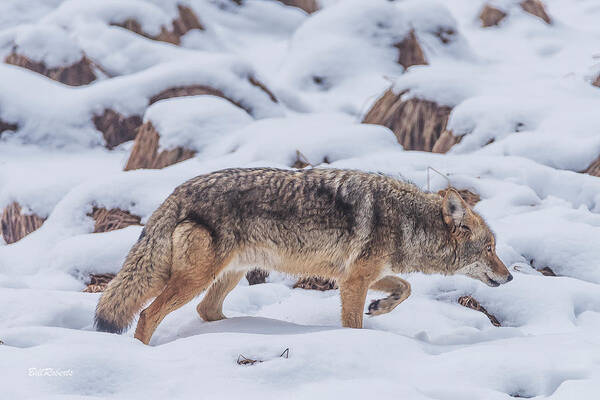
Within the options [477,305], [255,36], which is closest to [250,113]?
[477,305]

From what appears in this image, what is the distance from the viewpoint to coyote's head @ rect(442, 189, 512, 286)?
5.02 metres

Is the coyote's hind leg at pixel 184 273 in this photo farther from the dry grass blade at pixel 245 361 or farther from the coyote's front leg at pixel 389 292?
the coyote's front leg at pixel 389 292

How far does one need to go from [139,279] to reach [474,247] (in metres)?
2.44

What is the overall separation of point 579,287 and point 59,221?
16.1 ft

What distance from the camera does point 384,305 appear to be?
4961 millimetres

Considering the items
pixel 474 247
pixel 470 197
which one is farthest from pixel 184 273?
pixel 470 197

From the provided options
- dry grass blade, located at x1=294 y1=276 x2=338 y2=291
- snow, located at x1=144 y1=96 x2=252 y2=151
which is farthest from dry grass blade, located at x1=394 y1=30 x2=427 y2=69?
dry grass blade, located at x1=294 y1=276 x2=338 y2=291

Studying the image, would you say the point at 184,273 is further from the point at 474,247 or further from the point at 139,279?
the point at 474,247

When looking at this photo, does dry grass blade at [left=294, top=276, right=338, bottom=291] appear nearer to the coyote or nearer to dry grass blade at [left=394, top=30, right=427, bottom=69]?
the coyote

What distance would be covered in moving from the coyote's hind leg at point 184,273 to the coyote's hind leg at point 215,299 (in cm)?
41

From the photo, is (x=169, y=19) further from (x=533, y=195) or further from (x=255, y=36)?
(x=533, y=195)

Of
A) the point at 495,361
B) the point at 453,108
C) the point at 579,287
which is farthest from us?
the point at 453,108

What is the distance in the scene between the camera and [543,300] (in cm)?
502

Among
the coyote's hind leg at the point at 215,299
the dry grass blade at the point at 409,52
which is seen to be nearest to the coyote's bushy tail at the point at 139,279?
the coyote's hind leg at the point at 215,299
